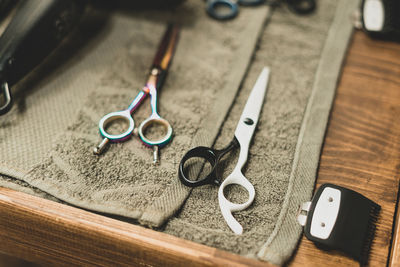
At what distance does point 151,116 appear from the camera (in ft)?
1.28

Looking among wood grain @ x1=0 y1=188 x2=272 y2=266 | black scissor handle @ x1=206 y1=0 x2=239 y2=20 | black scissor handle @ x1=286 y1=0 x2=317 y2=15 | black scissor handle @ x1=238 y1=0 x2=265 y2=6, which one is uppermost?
black scissor handle @ x1=286 y1=0 x2=317 y2=15

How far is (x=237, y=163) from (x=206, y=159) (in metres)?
0.03

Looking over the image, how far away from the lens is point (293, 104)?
1.39ft

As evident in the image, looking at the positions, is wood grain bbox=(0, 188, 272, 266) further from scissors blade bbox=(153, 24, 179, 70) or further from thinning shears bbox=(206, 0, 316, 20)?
thinning shears bbox=(206, 0, 316, 20)

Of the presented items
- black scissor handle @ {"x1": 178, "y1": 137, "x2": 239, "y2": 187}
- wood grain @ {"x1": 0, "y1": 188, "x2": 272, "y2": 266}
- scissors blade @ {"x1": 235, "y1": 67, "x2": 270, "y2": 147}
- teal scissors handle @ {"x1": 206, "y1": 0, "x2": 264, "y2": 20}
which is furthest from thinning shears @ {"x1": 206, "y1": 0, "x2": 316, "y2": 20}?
wood grain @ {"x1": 0, "y1": 188, "x2": 272, "y2": 266}

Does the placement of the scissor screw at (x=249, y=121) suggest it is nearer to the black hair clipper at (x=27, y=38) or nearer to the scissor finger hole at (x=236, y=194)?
the scissor finger hole at (x=236, y=194)

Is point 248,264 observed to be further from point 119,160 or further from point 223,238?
point 119,160

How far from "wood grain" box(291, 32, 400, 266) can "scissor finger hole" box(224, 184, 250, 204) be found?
0.06m

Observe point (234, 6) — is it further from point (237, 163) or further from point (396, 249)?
point (396, 249)

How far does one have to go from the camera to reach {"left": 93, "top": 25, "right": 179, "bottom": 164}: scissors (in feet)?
1.22

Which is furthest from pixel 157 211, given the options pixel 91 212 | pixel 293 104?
pixel 293 104

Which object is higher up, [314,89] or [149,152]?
[314,89]

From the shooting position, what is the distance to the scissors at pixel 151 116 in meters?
0.37

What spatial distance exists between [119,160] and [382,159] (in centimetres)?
26
